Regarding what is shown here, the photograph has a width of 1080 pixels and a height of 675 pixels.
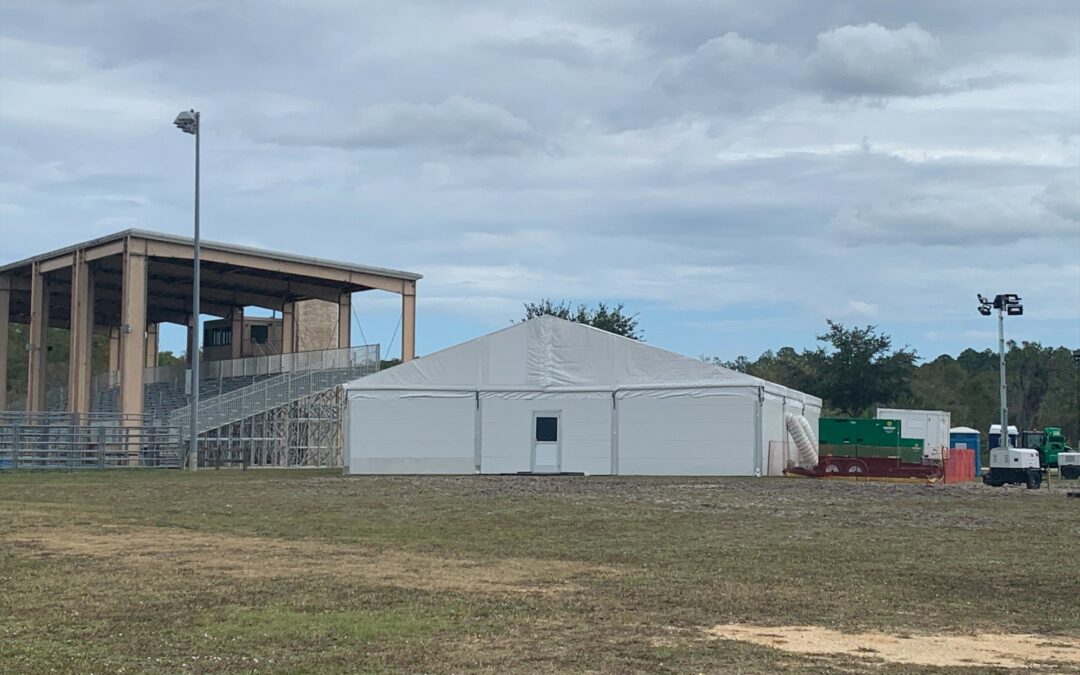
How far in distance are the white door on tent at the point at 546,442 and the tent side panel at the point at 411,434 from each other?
2.10 meters

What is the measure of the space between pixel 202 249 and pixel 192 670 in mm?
47750

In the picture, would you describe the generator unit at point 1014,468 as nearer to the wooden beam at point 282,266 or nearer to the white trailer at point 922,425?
the white trailer at point 922,425

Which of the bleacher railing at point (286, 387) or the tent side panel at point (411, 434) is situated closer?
the tent side panel at point (411, 434)

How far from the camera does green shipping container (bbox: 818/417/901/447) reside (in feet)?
138

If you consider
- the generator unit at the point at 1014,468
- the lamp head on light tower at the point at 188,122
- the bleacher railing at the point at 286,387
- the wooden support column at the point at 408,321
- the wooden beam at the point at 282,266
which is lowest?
the generator unit at the point at 1014,468

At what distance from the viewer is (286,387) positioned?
58469 mm

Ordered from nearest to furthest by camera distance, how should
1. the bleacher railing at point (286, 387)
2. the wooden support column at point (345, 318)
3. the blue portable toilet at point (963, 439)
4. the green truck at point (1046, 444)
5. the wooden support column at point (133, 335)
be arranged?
1. the green truck at point (1046, 444)
2. the wooden support column at point (133, 335)
3. the bleacher railing at point (286, 387)
4. the blue portable toilet at point (963, 439)
5. the wooden support column at point (345, 318)

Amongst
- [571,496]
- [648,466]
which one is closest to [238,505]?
[571,496]

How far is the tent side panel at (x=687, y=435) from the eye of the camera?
40.5m

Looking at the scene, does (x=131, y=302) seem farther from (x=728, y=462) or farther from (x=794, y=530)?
(x=794, y=530)

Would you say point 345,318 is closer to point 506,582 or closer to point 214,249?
point 214,249

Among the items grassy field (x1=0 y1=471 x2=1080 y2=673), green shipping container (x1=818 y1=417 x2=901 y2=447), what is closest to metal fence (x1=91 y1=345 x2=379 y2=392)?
green shipping container (x1=818 y1=417 x2=901 y2=447)

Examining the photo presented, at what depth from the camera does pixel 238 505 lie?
24.8 metres

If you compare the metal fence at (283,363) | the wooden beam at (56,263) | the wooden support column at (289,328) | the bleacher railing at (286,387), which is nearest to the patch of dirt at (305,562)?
the bleacher railing at (286,387)
